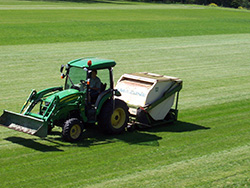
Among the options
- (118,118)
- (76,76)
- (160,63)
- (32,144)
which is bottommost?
(32,144)

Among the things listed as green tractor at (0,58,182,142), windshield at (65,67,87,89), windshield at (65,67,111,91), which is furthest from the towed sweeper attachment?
windshield at (65,67,87,89)

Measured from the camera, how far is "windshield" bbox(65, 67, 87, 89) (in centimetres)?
1259

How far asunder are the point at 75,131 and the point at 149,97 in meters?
2.64

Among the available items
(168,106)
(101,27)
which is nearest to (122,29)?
(101,27)

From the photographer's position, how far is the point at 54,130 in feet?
42.8

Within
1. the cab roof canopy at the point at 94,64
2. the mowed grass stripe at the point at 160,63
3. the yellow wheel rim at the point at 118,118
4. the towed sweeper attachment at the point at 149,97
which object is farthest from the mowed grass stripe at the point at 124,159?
the mowed grass stripe at the point at 160,63

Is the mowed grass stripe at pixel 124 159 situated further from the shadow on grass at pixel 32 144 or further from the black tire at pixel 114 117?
the black tire at pixel 114 117

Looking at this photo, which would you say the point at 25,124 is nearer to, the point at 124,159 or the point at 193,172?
the point at 124,159

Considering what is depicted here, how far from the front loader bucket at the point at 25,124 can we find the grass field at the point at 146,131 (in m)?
0.42

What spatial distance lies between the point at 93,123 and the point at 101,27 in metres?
27.4

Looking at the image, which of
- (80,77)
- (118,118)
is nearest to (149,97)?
(118,118)

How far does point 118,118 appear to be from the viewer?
13.0 metres

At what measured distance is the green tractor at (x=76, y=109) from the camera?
38.3ft

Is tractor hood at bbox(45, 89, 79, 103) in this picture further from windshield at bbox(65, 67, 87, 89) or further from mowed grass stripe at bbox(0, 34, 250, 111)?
mowed grass stripe at bbox(0, 34, 250, 111)
